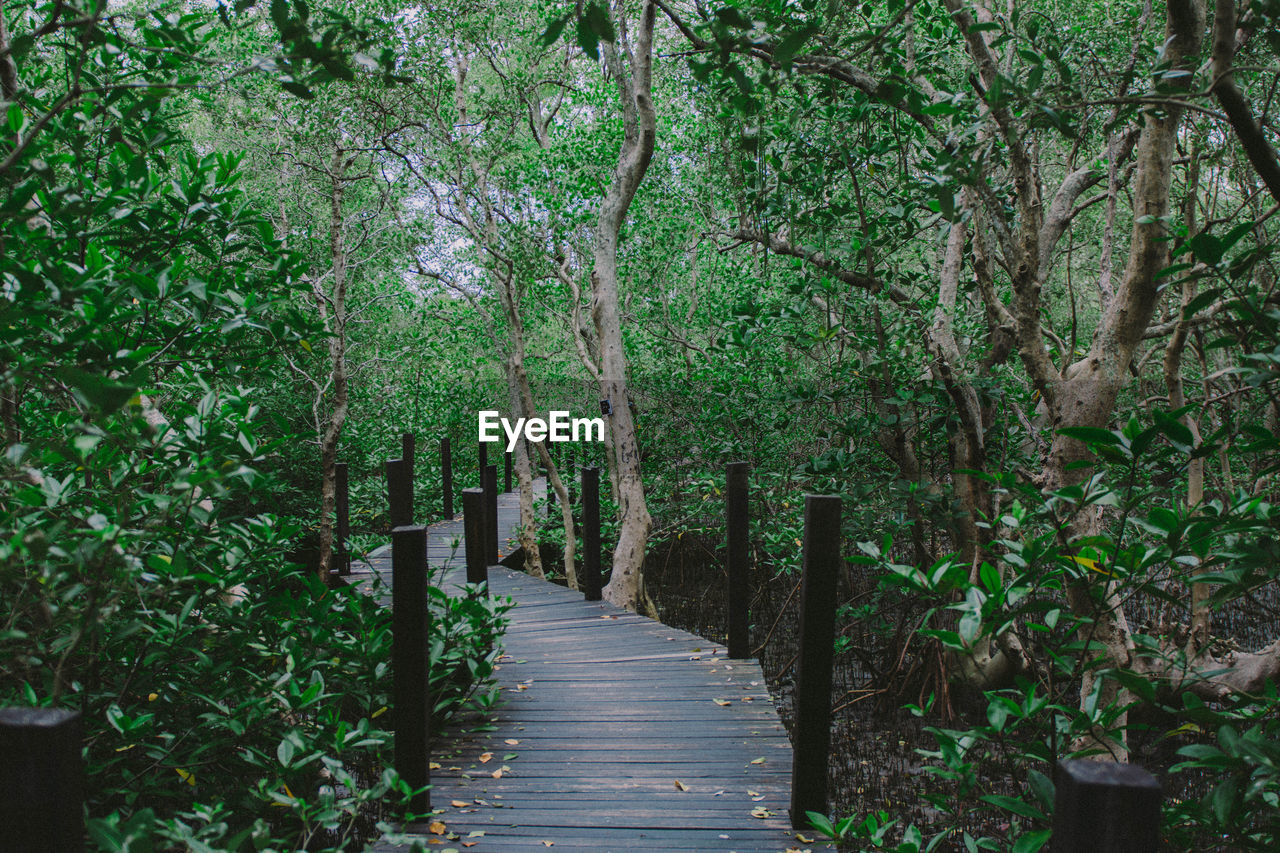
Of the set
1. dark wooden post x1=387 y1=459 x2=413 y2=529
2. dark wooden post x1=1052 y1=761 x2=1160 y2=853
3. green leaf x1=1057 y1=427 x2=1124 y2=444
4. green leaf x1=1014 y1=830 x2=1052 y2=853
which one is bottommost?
green leaf x1=1014 y1=830 x2=1052 y2=853

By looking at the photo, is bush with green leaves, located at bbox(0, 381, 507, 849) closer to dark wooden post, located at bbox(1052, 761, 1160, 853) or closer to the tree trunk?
dark wooden post, located at bbox(1052, 761, 1160, 853)

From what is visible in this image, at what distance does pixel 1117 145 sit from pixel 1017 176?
1742mm

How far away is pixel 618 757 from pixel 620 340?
14.8ft

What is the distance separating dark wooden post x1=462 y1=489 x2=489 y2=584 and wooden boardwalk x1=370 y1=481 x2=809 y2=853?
577 millimetres

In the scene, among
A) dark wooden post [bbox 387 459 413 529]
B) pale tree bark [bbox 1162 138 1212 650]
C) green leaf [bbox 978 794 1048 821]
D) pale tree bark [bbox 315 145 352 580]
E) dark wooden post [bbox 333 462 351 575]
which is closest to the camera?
green leaf [bbox 978 794 1048 821]

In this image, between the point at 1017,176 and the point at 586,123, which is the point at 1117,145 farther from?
the point at 586,123

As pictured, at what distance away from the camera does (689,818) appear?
284cm

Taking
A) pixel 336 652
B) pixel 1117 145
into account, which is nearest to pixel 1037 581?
pixel 336 652

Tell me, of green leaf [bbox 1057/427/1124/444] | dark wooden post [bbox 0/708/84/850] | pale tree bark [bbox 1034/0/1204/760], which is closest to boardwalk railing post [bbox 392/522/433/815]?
dark wooden post [bbox 0/708/84/850]

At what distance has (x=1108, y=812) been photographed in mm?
930

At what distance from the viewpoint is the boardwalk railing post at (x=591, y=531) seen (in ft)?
19.1

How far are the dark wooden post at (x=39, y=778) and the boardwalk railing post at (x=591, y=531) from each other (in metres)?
4.72

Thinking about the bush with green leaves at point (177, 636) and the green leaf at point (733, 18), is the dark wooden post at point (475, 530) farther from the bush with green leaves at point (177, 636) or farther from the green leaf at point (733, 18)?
the green leaf at point (733, 18)

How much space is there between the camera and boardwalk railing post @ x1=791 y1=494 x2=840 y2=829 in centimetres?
268
